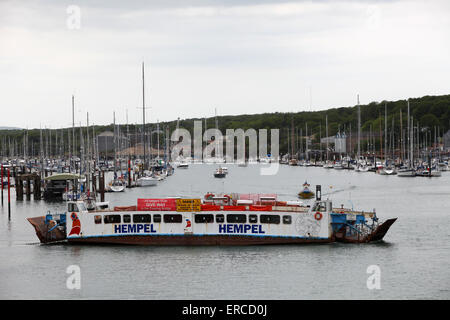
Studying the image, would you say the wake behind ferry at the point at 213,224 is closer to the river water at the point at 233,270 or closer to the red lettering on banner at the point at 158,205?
the red lettering on banner at the point at 158,205

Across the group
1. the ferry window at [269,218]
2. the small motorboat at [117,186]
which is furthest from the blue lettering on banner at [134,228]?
the small motorboat at [117,186]

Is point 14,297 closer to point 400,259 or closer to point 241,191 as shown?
point 400,259

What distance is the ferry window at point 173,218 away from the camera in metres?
58.2

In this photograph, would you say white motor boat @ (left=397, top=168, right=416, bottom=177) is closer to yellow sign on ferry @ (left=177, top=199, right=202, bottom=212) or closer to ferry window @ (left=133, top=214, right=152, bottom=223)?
yellow sign on ferry @ (left=177, top=199, right=202, bottom=212)

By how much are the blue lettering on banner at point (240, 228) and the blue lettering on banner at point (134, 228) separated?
584cm

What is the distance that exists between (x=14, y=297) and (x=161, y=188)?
93.2 metres

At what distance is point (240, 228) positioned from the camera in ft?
190

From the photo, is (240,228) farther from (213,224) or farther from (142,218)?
(142,218)

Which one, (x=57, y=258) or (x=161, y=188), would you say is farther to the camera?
(x=161, y=188)

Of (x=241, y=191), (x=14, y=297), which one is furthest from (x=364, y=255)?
(x=241, y=191)

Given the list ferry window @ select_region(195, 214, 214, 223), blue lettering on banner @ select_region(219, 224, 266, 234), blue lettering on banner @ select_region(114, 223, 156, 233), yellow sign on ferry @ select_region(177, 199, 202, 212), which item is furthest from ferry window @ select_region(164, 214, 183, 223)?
blue lettering on banner @ select_region(219, 224, 266, 234)

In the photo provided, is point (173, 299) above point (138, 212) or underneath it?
underneath

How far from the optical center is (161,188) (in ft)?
453
